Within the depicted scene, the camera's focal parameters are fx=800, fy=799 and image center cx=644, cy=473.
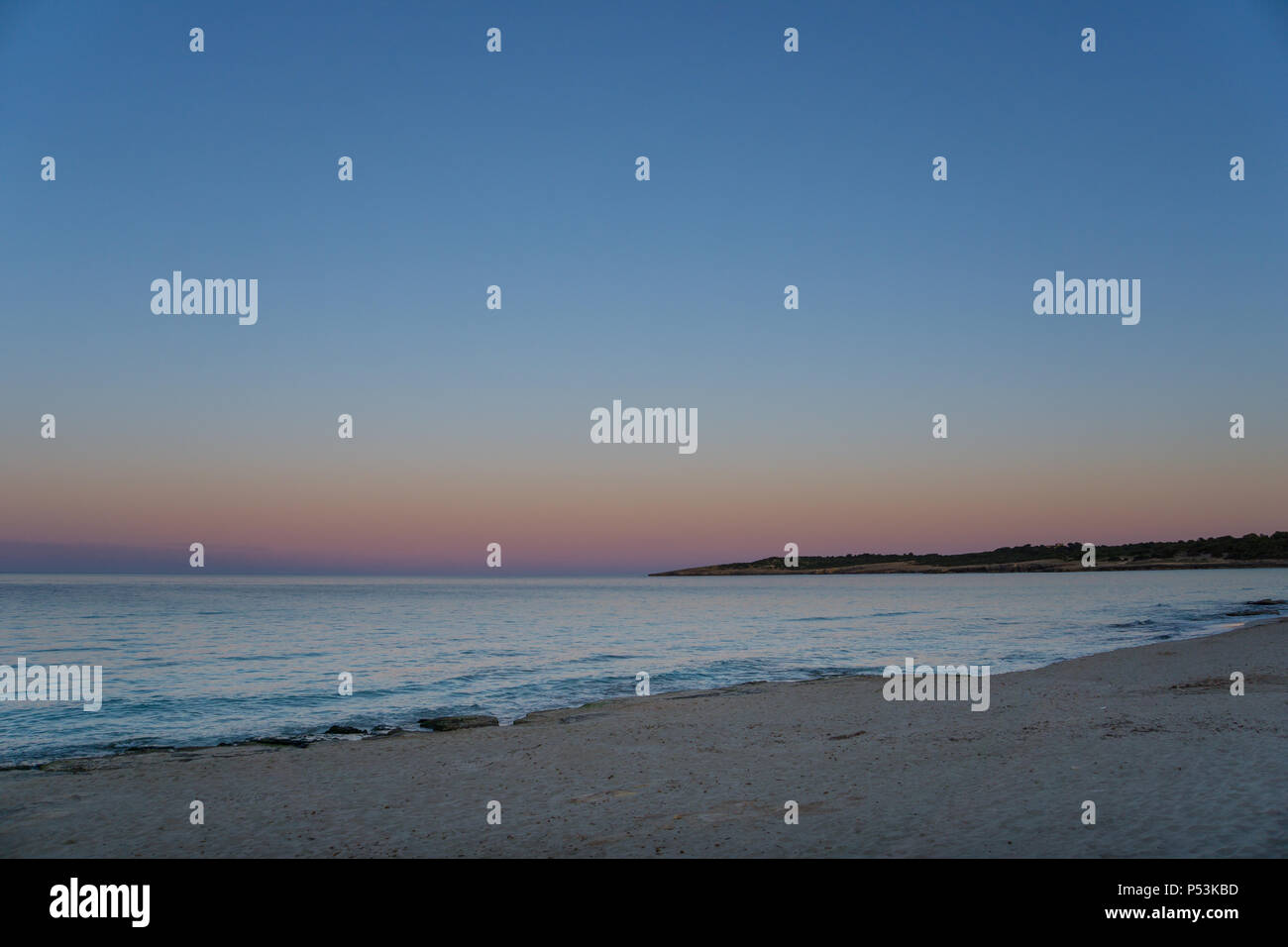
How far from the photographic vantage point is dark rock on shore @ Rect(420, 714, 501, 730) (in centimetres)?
2203

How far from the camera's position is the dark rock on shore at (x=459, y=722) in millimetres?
22031

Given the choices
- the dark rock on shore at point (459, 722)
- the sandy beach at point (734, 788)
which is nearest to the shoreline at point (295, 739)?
the dark rock on shore at point (459, 722)

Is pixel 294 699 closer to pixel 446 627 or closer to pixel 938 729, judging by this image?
pixel 938 729

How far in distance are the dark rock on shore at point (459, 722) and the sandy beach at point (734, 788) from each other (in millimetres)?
1165

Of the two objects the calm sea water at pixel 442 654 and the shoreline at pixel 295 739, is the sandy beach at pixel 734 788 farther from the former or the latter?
the calm sea water at pixel 442 654

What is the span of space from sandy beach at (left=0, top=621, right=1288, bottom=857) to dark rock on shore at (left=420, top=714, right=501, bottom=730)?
117cm

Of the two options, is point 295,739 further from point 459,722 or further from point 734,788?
point 734,788

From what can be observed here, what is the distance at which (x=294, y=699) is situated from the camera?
28625 millimetres

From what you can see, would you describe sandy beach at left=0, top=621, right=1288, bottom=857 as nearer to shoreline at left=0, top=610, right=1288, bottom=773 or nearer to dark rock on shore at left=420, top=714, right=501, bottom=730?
shoreline at left=0, top=610, right=1288, bottom=773

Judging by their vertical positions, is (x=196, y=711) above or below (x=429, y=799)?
below

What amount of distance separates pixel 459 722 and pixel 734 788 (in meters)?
11.5

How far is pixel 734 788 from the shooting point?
13289mm
